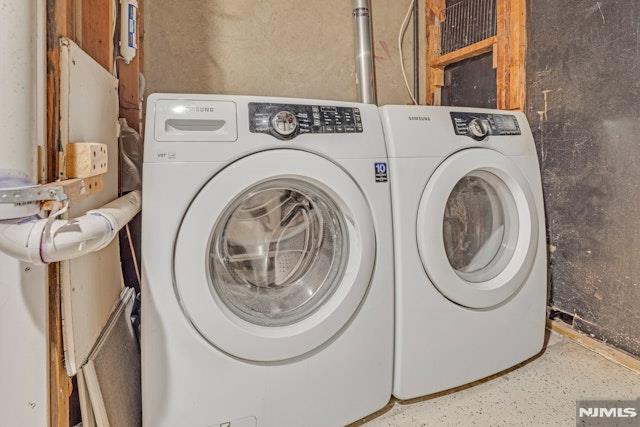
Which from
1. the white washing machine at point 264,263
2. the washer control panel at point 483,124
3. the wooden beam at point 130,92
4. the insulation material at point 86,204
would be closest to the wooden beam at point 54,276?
the insulation material at point 86,204

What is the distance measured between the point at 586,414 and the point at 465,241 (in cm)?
52

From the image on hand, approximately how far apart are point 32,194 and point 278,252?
0.56 m

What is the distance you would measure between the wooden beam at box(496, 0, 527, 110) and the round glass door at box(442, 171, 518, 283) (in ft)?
1.34

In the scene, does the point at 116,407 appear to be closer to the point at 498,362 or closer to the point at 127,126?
the point at 127,126

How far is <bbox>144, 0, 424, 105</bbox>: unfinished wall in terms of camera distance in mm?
1375

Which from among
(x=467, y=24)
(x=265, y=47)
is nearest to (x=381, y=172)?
(x=265, y=47)

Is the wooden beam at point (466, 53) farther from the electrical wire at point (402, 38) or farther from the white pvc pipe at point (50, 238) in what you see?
the white pvc pipe at point (50, 238)

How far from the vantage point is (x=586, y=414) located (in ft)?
3.05

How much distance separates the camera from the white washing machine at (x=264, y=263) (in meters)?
0.75

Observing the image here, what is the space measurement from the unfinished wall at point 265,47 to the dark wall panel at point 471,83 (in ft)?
0.72

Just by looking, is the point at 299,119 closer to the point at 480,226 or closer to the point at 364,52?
the point at 480,226

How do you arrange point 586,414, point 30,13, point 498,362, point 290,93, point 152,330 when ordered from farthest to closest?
point 290,93
point 498,362
point 586,414
point 152,330
point 30,13

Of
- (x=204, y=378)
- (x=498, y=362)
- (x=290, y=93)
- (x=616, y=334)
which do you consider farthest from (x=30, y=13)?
(x=616, y=334)

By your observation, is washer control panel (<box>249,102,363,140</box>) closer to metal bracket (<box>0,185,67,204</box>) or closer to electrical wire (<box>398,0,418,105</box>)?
metal bracket (<box>0,185,67,204</box>)
